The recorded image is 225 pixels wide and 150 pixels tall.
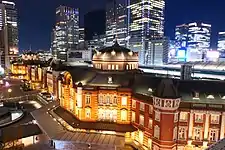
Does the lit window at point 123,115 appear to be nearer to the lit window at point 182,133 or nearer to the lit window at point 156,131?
the lit window at point 156,131

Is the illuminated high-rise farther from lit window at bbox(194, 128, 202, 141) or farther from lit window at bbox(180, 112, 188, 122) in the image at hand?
lit window at bbox(194, 128, 202, 141)

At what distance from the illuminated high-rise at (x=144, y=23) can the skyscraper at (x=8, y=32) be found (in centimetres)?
9214

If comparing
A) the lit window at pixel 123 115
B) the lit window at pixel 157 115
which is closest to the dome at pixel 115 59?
the lit window at pixel 123 115

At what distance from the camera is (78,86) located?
42719mm

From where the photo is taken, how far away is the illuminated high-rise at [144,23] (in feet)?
541

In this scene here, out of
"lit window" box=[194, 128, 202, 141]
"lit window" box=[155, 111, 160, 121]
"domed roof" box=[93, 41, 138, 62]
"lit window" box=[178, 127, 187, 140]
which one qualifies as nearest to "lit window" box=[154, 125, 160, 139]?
"lit window" box=[155, 111, 160, 121]

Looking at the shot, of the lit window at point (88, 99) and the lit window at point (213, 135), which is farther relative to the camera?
the lit window at point (88, 99)

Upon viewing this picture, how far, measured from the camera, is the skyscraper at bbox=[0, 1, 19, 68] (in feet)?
489

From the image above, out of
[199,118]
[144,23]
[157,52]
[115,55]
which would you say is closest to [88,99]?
[115,55]

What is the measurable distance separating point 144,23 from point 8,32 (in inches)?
4190

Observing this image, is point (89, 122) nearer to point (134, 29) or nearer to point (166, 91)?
point (166, 91)

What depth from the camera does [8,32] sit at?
167 m

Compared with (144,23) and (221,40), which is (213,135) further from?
(221,40)

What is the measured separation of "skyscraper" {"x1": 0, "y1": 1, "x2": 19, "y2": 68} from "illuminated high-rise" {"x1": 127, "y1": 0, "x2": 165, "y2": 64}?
302ft
